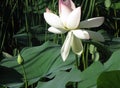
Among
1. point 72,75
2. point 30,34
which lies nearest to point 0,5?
point 30,34

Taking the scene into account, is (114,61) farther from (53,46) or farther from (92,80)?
(53,46)

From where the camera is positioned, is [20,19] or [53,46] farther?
[20,19]

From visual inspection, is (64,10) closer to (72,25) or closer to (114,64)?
(72,25)

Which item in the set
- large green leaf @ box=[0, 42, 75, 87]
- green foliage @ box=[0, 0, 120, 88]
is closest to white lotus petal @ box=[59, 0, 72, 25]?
green foliage @ box=[0, 0, 120, 88]

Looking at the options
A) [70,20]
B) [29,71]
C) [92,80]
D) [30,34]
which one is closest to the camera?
[70,20]

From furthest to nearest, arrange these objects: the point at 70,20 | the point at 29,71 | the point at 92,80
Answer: the point at 29,71, the point at 92,80, the point at 70,20
